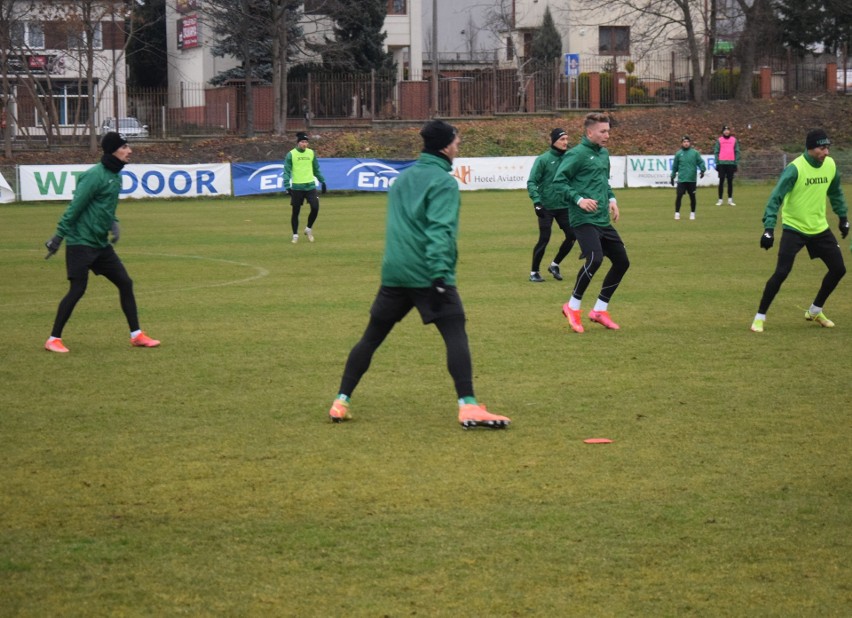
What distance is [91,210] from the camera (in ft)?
35.5

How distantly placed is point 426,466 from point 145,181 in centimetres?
3163

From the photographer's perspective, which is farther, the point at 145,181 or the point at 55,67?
the point at 55,67

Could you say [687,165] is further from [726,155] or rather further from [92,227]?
[92,227]

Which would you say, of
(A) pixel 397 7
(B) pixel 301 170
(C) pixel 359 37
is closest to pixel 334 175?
(B) pixel 301 170

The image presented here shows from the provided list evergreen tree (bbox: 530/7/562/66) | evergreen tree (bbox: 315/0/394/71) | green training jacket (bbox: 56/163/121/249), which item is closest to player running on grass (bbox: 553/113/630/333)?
green training jacket (bbox: 56/163/121/249)

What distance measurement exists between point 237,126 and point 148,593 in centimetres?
5048

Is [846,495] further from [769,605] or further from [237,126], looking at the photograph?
[237,126]

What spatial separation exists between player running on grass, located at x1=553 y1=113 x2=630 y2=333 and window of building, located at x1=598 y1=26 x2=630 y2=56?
5454 cm

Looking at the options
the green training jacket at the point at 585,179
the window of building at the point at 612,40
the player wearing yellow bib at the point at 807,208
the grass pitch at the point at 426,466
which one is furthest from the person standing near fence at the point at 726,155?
the window of building at the point at 612,40

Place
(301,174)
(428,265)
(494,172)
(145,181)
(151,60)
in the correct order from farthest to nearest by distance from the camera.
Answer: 1. (151,60)
2. (494,172)
3. (145,181)
4. (301,174)
5. (428,265)

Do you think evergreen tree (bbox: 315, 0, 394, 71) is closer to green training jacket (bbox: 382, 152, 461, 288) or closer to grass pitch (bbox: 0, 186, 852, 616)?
grass pitch (bbox: 0, 186, 852, 616)

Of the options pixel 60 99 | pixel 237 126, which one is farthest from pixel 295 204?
pixel 60 99

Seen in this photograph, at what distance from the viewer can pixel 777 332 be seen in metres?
11.9

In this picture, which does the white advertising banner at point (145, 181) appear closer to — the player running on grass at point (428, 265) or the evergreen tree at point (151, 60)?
the player running on grass at point (428, 265)
